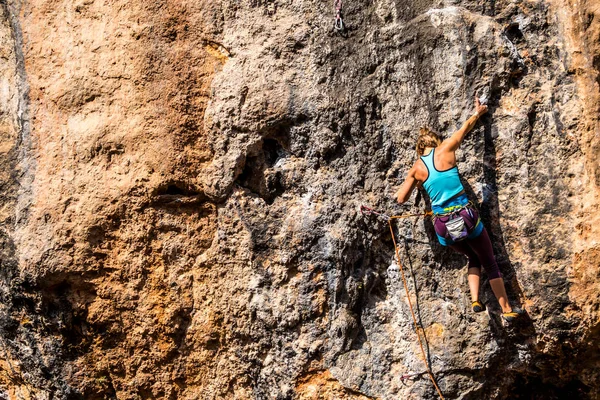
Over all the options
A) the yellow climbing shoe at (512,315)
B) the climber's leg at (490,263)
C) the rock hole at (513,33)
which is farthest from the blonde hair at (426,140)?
the yellow climbing shoe at (512,315)

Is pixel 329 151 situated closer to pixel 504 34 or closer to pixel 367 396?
pixel 504 34

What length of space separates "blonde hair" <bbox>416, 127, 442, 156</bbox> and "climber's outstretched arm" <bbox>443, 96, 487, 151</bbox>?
0.34 feet

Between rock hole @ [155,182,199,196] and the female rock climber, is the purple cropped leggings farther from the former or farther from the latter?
rock hole @ [155,182,199,196]

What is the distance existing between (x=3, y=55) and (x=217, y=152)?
2.07m

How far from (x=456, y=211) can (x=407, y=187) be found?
401 millimetres

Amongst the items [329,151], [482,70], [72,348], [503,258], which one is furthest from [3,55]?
[503,258]

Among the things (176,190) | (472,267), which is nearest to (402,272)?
(472,267)

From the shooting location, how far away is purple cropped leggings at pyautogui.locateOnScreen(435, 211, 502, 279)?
436 centimetres

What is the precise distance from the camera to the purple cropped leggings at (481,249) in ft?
14.3

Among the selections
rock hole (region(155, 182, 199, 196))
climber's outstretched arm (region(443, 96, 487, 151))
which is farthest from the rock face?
climber's outstretched arm (region(443, 96, 487, 151))

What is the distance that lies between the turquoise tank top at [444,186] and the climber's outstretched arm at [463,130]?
0.46ft

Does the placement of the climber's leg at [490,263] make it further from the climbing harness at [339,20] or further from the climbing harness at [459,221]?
the climbing harness at [339,20]

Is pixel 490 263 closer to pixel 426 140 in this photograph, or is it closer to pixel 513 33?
pixel 426 140

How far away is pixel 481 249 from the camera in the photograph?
4.37m
